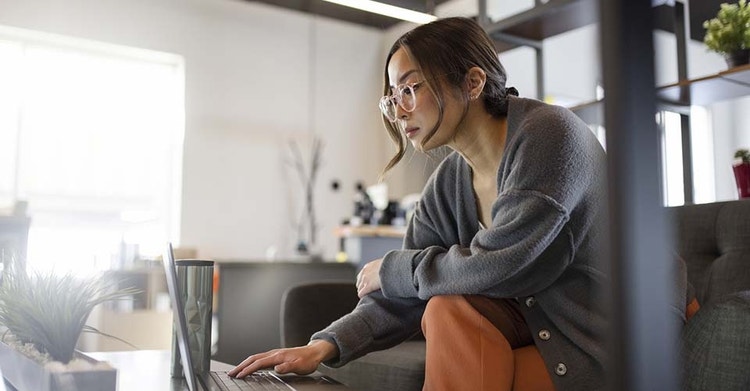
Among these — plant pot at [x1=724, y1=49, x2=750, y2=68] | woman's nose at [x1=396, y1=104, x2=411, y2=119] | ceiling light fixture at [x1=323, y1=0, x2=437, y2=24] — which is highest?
ceiling light fixture at [x1=323, y1=0, x2=437, y2=24]

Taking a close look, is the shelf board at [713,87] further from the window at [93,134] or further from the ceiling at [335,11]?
the ceiling at [335,11]

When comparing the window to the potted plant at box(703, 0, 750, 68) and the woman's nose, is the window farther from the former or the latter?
the woman's nose

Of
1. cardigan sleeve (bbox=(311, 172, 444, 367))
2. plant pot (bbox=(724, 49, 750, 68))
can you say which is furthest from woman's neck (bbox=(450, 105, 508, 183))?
plant pot (bbox=(724, 49, 750, 68))

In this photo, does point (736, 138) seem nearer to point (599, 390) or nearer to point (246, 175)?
point (246, 175)

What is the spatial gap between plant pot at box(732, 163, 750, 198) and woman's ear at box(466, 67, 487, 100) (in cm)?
103

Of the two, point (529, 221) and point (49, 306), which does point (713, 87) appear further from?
point (49, 306)

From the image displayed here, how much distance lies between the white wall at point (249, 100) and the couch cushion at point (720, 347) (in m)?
5.34

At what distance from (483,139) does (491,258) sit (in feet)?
1.01

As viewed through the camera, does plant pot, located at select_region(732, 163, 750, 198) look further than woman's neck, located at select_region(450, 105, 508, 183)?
Yes

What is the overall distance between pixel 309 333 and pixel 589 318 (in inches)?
29.6

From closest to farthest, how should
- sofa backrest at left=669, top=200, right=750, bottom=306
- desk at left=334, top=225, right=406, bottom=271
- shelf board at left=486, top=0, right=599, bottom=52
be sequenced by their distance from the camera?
sofa backrest at left=669, top=200, right=750, bottom=306 < shelf board at left=486, top=0, right=599, bottom=52 < desk at left=334, top=225, right=406, bottom=271

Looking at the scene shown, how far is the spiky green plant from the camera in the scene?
889 millimetres

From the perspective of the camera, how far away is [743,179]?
6.40ft

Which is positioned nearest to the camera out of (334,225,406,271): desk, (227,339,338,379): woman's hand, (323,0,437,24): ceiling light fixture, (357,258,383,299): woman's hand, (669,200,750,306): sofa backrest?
(227,339,338,379): woman's hand
